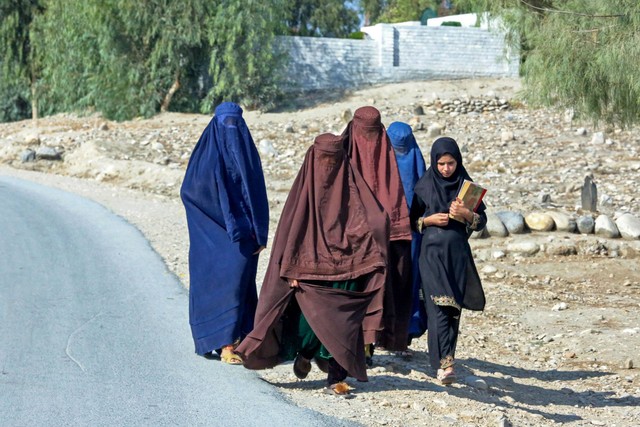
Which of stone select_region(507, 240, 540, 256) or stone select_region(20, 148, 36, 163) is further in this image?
stone select_region(20, 148, 36, 163)

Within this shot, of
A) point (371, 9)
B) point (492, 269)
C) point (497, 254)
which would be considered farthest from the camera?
point (371, 9)

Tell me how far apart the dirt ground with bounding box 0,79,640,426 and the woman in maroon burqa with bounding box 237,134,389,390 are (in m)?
0.33

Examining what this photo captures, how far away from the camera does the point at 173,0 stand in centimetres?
2505

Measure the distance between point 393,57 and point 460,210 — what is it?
2377 centimetres

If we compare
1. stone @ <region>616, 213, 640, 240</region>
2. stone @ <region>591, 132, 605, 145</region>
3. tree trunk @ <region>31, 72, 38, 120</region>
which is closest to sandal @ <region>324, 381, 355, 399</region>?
stone @ <region>616, 213, 640, 240</region>

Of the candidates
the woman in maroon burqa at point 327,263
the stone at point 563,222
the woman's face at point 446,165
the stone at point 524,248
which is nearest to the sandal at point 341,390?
the woman in maroon burqa at point 327,263

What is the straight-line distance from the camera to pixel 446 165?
5.91 m

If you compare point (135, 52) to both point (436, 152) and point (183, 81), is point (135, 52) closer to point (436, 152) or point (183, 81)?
point (183, 81)

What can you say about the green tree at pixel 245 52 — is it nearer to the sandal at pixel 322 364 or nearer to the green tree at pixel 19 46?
the green tree at pixel 19 46

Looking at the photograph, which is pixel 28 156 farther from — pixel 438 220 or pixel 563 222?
pixel 438 220

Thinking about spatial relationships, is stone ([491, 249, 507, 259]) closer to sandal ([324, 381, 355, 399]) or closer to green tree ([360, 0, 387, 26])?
sandal ([324, 381, 355, 399])

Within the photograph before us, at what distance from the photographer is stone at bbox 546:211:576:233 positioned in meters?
12.1

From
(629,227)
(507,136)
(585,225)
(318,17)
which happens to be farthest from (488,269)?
(318,17)

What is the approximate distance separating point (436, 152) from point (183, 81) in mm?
21561
